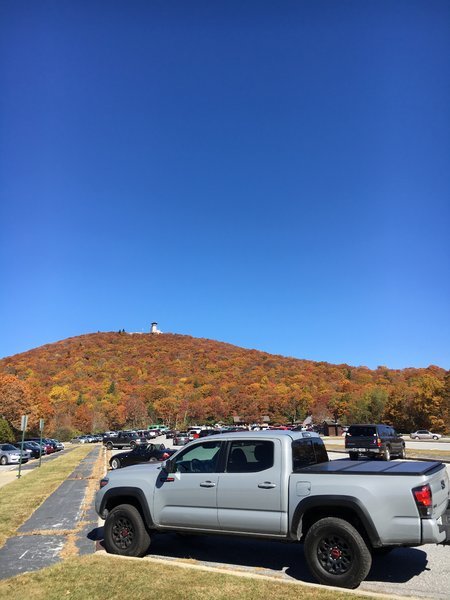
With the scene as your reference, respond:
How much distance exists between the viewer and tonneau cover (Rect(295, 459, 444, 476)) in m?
5.97

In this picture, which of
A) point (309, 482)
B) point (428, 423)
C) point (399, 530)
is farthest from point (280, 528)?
point (428, 423)

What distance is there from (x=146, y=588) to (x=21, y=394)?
61.3 meters

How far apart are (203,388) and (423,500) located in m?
132

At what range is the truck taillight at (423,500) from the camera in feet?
18.2

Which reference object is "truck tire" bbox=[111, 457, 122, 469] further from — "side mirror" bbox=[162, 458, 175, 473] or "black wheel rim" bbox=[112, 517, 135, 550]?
"side mirror" bbox=[162, 458, 175, 473]

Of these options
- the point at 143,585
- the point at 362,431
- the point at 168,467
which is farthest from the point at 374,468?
the point at 362,431

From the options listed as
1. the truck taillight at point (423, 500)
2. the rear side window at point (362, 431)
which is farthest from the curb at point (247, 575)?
the rear side window at point (362, 431)

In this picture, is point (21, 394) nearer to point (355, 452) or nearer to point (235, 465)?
point (355, 452)

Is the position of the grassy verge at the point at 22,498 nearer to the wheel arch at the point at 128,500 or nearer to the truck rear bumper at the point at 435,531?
the wheel arch at the point at 128,500

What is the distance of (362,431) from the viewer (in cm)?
Answer: 2222

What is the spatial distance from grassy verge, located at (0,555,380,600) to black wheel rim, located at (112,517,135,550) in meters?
0.68

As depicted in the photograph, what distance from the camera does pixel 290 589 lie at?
18.7 feet

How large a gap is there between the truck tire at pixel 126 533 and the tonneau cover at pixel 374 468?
2712mm

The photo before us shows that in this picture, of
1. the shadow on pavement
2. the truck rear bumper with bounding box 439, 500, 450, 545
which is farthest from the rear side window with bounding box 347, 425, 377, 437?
the truck rear bumper with bounding box 439, 500, 450, 545
